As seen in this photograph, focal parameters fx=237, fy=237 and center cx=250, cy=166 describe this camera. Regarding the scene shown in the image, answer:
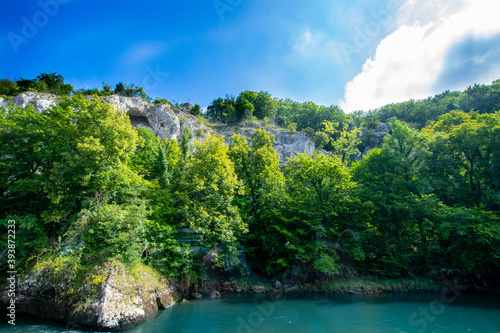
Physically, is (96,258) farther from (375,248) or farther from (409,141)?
(409,141)

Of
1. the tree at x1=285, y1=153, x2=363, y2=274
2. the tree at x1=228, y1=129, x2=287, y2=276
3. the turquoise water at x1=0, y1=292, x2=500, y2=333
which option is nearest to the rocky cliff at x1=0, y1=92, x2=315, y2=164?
the tree at x1=228, y1=129, x2=287, y2=276

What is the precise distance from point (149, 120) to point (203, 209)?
105 ft

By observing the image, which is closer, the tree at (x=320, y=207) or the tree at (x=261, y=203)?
the tree at (x=320, y=207)

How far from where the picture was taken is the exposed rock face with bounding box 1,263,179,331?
10.8m

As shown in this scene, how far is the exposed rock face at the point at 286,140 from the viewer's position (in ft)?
149

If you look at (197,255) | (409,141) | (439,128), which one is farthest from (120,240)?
(439,128)

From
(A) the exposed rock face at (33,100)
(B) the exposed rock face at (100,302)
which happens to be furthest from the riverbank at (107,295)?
(A) the exposed rock face at (33,100)

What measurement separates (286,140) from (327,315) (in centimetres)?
3650

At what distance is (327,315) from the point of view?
13.0 meters

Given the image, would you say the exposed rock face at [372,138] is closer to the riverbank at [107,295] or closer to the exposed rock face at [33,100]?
the riverbank at [107,295]

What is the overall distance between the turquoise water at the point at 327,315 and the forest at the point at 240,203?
2.46m

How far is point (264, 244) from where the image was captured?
21.1 m

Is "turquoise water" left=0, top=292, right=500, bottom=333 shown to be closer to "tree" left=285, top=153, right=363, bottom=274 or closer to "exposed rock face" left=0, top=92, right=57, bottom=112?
"tree" left=285, top=153, right=363, bottom=274

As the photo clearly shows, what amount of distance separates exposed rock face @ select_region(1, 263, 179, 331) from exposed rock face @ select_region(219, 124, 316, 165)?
33.7m
